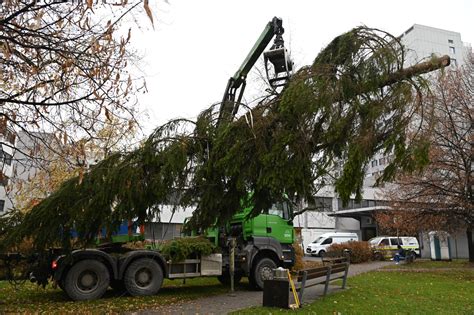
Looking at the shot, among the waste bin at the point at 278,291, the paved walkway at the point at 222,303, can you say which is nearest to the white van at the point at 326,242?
the paved walkway at the point at 222,303

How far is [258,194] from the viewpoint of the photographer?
892cm

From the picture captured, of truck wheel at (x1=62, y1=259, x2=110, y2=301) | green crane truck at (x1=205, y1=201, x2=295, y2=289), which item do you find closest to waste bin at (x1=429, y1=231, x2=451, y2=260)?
green crane truck at (x1=205, y1=201, x2=295, y2=289)

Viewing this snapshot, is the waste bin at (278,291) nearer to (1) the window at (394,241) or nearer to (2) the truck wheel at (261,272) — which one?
(2) the truck wheel at (261,272)

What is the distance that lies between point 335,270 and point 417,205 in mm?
11351

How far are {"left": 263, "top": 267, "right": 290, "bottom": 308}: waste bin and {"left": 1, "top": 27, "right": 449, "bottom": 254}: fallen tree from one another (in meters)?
1.55

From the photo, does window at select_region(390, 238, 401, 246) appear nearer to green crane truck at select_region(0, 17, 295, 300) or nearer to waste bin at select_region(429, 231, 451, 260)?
waste bin at select_region(429, 231, 451, 260)

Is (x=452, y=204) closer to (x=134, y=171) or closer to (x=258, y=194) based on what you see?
(x=258, y=194)

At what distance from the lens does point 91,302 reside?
34.8ft

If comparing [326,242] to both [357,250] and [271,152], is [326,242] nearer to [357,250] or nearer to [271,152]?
[357,250]

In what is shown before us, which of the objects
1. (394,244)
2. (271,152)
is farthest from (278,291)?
(394,244)

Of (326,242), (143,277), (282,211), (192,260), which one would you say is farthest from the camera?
(326,242)

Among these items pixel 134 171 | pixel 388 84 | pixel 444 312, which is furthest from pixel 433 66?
pixel 134 171

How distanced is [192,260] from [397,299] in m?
5.68

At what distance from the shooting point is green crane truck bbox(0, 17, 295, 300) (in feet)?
34.2
